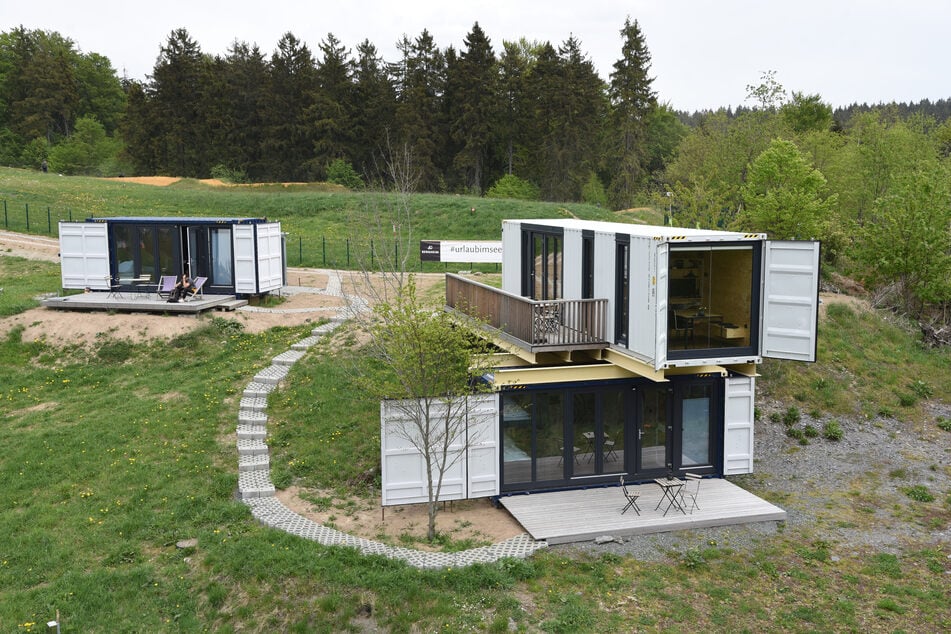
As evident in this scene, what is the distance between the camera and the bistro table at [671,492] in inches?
556

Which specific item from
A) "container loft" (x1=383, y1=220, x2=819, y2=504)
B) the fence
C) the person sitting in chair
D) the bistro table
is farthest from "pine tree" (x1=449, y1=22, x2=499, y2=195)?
the bistro table

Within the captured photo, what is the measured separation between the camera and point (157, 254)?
2506cm

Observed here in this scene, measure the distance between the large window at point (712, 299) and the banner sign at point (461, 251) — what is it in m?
14.6

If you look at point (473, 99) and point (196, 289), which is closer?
point (196, 289)

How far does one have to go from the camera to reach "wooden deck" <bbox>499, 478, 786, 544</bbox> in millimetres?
13445

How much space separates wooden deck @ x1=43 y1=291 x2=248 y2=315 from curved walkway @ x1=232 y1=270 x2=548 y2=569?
408 centimetres

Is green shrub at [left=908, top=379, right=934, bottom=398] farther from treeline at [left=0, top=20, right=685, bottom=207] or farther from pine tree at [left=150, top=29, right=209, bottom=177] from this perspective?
pine tree at [left=150, top=29, right=209, bottom=177]

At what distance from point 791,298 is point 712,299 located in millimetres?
2016

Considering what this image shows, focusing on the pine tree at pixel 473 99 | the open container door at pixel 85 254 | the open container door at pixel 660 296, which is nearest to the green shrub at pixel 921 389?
the open container door at pixel 660 296

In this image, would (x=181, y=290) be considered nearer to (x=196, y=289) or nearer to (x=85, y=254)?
(x=196, y=289)

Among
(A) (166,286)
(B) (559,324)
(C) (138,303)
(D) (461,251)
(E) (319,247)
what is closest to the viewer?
(B) (559,324)

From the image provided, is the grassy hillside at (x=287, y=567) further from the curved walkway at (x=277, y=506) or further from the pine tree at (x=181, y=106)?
the pine tree at (x=181, y=106)

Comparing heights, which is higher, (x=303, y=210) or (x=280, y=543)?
(x=303, y=210)

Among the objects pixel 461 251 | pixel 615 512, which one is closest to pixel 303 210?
pixel 461 251
